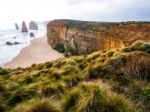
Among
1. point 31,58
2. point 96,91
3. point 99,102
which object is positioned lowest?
point 31,58

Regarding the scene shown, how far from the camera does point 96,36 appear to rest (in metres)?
37.6

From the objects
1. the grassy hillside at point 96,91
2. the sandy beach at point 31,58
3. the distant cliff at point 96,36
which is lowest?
the sandy beach at point 31,58

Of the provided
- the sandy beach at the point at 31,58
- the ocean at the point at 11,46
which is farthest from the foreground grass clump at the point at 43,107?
Result: the ocean at the point at 11,46

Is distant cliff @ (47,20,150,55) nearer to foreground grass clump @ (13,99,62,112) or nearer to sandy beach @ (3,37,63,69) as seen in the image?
sandy beach @ (3,37,63,69)

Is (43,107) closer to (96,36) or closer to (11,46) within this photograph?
(96,36)

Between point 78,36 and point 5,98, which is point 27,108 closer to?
point 5,98

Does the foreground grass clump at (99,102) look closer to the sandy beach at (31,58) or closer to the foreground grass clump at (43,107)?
the foreground grass clump at (43,107)

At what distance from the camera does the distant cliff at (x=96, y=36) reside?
2769cm

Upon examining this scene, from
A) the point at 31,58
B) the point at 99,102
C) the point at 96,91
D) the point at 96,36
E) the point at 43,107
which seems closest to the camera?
the point at 99,102

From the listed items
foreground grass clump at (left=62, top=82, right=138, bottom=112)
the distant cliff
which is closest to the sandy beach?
the distant cliff

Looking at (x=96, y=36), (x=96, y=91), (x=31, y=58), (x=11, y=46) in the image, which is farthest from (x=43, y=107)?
(x=11, y=46)

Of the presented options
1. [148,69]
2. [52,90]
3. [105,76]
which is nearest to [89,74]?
[105,76]

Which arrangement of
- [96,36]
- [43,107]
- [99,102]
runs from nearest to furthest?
[99,102]
[43,107]
[96,36]

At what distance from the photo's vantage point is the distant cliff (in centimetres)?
2769
